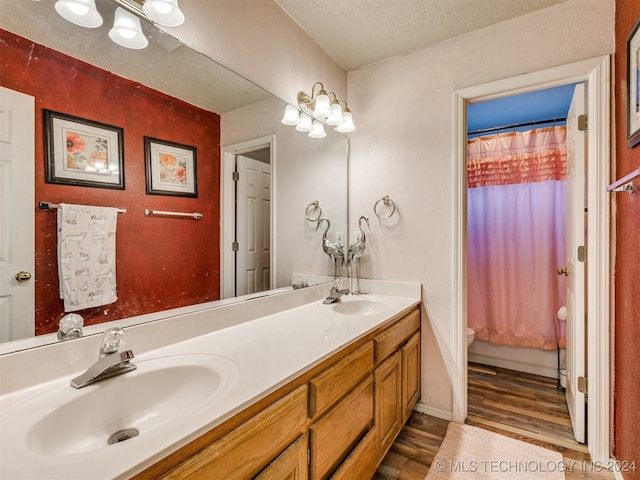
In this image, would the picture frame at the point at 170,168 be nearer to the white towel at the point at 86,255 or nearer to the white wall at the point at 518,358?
the white towel at the point at 86,255

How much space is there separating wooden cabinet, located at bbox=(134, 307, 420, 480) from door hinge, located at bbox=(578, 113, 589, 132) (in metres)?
1.42

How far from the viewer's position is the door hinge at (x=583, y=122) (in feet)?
5.43

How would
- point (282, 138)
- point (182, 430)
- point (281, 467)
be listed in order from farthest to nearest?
point (282, 138) → point (281, 467) → point (182, 430)

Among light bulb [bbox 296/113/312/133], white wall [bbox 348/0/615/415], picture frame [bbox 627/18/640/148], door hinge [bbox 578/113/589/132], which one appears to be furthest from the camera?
light bulb [bbox 296/113/312/133]

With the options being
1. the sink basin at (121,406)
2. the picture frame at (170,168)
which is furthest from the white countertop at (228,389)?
the picture frame at (170,168)

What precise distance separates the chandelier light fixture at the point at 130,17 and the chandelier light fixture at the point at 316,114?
75cm

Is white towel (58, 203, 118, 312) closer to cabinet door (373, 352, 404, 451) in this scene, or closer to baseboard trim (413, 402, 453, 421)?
cabinet door (373, 352, 404, 451)

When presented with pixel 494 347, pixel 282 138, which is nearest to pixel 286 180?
pixel 282 138

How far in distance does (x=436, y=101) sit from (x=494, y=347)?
2177 millimetres

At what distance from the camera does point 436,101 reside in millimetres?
1995

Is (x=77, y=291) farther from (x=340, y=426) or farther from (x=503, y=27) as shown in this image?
(x=503, y=27)

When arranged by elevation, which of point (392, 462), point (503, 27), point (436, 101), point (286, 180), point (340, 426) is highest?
point (503, 27)

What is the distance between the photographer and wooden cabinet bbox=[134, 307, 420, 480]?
0.69m

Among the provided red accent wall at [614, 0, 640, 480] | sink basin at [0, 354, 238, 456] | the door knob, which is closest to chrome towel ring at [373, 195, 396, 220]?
red accent wall at [614, 0, 640, 480]
